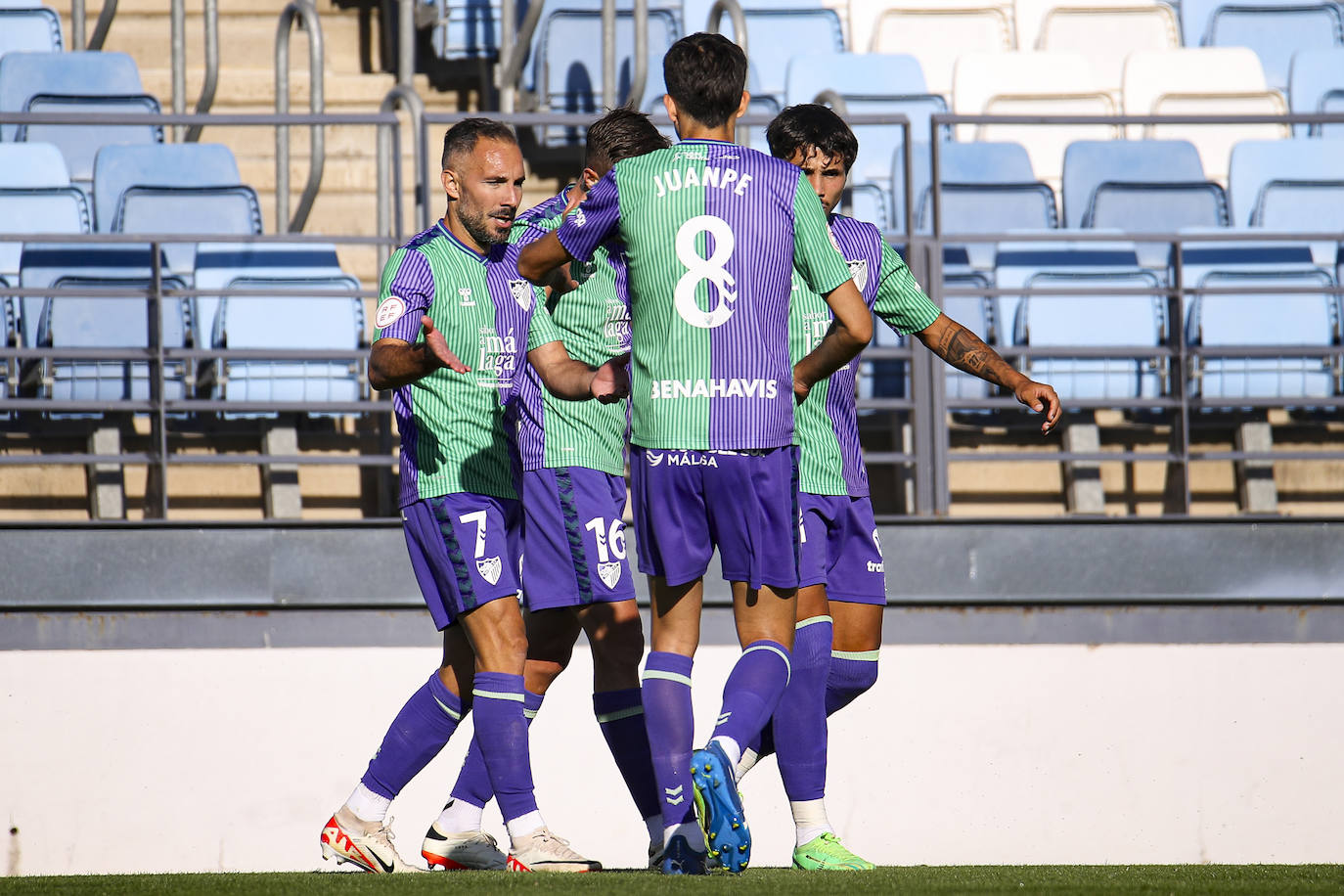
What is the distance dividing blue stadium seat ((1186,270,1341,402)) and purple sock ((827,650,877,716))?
2.56 m

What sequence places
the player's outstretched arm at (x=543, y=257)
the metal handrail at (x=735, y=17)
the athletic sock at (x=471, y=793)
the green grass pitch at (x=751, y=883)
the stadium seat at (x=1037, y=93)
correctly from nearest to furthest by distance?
the green grass pitch at (x=751, y=883), the player's outstretched arm at (x=543, y=257), the athletic sock at (x=471, y=793), the metal handrail at (x=735, y=17), the stadium seat at (x=1037, y=93)

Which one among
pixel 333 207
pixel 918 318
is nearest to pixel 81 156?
pixel 333 207

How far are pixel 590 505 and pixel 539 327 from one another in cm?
52

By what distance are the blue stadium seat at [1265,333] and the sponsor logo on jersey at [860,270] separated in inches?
100

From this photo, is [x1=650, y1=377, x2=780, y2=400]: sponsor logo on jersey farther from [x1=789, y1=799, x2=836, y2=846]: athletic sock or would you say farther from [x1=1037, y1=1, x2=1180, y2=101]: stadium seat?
[x1=1037, y1=1, x2=1180, y2=101]: stadium seat

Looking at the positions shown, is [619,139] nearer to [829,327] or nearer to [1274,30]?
[829,327]

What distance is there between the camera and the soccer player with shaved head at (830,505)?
3785mm

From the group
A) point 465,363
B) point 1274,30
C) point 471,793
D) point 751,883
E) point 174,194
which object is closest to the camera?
point 751,883

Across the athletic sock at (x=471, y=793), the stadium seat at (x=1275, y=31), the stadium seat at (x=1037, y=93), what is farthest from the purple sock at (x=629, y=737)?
the stadium seat at (x=1275, y=31)

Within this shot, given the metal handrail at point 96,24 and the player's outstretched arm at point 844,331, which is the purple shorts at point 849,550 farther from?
the metal handrail at point 96,24

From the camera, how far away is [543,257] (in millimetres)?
3412

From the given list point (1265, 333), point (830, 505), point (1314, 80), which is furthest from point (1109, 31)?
point (830, 505)

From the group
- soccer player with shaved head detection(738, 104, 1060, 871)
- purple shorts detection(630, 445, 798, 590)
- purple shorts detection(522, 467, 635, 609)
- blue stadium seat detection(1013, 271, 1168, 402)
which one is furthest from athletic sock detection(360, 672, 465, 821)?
blue stadium seat detection(1013, 271, 1168, 402)

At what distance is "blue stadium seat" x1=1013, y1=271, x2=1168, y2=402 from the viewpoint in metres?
6.11
